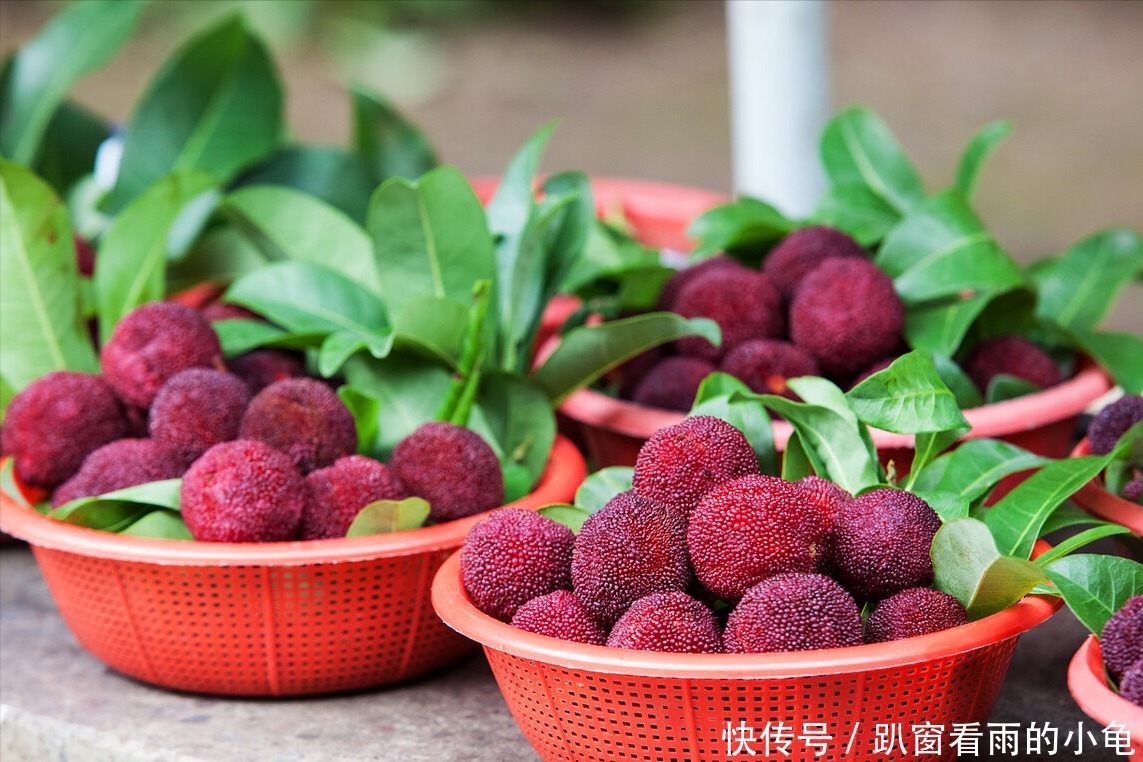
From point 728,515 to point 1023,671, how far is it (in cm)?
45

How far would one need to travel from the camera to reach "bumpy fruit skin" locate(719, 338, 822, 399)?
1.39m

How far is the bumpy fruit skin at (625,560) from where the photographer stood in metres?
0.98

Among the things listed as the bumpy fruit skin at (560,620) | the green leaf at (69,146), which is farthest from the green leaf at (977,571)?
the green leaf at (69,146)

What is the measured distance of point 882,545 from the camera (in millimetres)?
975

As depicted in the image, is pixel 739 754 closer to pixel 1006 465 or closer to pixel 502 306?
pixel 1006 465

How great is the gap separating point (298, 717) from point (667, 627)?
1.47ft

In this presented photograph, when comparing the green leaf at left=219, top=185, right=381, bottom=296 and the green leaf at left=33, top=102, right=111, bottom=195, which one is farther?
the green leaf at left=33, top=102, right=111, bottom=195

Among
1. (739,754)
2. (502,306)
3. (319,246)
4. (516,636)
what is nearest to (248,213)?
(319,246)

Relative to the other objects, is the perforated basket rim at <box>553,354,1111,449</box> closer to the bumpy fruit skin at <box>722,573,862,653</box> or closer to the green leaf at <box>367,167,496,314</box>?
the green leaf at <box>367,167,496,314</box>

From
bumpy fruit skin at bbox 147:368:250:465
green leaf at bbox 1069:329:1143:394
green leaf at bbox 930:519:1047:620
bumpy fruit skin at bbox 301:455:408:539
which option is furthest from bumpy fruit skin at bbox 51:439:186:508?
green leaf at bbox 1069:329:1143:394

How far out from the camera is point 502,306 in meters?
1.48

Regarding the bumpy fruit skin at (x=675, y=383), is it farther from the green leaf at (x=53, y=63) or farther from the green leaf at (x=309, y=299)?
the green leaf at (x=53, y=63)

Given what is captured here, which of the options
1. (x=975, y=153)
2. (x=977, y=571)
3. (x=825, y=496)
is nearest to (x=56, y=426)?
(x=825, y=496)

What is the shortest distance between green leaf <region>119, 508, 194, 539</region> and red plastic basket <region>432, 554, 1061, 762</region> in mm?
365
